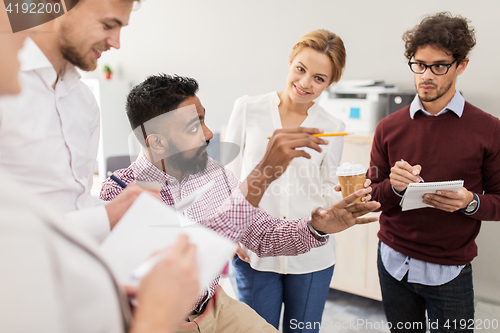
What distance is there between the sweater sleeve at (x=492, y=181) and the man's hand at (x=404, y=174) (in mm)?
266

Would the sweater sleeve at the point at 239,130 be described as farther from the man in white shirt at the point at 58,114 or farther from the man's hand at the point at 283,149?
the man in white shirt at the point at 58,114

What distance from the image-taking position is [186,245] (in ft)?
1.83

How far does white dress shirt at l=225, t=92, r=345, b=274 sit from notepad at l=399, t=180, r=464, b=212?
0.32 m

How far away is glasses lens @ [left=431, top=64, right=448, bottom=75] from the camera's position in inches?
60.7

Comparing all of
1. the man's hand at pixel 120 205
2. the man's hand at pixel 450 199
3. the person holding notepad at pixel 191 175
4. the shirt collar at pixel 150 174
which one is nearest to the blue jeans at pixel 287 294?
the person holding notepad at pixel 191 175

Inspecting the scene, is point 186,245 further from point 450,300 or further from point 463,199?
point 450,300

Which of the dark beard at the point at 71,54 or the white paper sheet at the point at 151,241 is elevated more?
the dark beard at the point at 71,54

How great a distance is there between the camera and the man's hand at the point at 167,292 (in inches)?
18.7

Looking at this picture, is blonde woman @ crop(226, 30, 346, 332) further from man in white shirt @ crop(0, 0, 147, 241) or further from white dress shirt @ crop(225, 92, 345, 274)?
man in white shirt @ crop(0, 0, 147, 241)

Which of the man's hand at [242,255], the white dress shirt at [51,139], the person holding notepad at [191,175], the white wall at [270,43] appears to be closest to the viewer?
the white dress shirt at [51,139]

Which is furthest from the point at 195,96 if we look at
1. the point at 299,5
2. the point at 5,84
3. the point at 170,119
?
the point at 299,5

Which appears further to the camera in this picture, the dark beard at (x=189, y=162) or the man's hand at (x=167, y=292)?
the dark beard at (x=189, y=162)

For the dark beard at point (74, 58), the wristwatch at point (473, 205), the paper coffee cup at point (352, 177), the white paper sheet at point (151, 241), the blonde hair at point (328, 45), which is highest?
the dark beard at point (74, 58)

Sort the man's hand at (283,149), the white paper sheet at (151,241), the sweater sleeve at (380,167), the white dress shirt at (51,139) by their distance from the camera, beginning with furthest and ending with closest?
the sweater sleeve at (380,167), the man's hand at (283,149), the white dress shirt at (51,139), the white paper sheet at (151,241)
